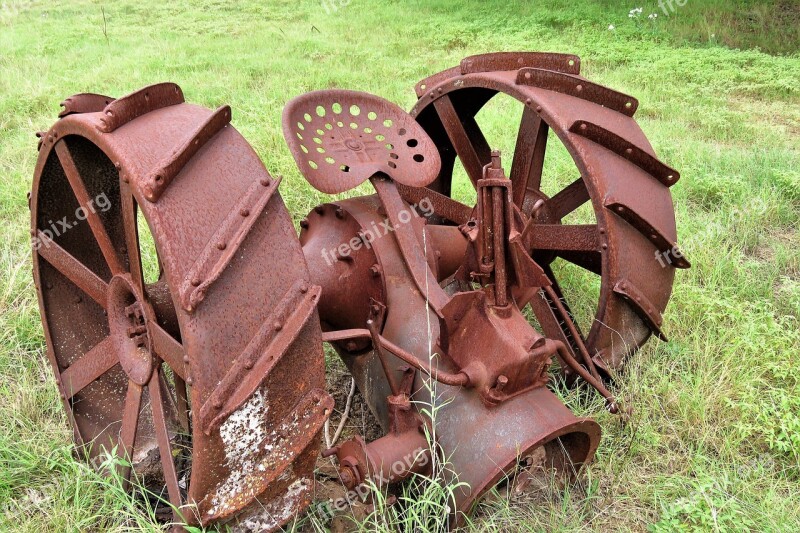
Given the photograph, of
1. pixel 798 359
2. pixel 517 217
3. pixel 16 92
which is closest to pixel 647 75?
pixel 798 359

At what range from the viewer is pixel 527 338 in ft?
6.26

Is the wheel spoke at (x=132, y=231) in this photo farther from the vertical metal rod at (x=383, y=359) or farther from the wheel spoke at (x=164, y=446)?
the vertical metal rod at (x=383, y=359)

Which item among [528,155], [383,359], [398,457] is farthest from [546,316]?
[398,457]

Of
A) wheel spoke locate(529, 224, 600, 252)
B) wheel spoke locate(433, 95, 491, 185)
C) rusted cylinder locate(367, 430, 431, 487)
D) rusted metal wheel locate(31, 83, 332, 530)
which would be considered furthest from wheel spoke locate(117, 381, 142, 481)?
wheel spoke locate(433, 95, 491, 185)

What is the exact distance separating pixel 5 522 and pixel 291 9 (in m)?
9.33

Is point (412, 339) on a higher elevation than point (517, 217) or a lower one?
lower

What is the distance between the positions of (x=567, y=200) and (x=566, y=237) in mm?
440

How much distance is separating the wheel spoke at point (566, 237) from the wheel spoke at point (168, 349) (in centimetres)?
134

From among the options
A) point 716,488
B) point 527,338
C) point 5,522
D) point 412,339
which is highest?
point 527,338

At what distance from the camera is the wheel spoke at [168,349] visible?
162 cm

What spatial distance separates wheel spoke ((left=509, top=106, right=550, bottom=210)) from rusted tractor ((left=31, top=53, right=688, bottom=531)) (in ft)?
0.04

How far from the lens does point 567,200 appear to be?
9.64ft

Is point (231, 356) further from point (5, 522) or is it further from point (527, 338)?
point (5, 522)

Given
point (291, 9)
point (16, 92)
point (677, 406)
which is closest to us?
point (677, 406)
